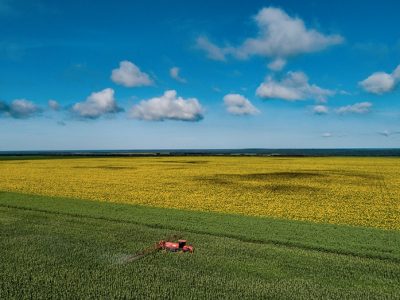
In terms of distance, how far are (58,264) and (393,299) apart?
6577mm

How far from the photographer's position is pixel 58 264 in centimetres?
807

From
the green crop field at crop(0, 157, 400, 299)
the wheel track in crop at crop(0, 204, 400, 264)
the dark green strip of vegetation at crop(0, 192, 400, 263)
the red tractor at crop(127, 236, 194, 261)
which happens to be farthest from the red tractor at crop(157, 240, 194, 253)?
the dark green strip of vegetation at crop(0, 192, 400, 263)

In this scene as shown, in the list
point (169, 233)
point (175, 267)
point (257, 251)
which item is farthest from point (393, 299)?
point (169, 233)

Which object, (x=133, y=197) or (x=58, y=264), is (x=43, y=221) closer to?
(x=58, y=264)

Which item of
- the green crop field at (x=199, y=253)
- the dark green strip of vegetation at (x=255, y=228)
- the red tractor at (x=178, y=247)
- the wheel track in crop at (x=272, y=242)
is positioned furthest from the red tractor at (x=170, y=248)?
the dark green strip of vegetation at (x=255, y=228)

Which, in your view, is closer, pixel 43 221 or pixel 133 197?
pixel 43 221

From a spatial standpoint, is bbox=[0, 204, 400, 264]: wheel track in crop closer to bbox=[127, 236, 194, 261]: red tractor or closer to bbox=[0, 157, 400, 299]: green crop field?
bbox=[0, 157, 400, 299]: green crop field

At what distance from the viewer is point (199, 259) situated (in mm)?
8430

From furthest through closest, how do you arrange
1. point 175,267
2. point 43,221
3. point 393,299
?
point 43,221
point 175,267
point 393,299

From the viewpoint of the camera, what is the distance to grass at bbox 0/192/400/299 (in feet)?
22.2

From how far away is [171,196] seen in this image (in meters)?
20.5

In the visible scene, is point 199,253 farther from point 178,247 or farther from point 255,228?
point 255,228

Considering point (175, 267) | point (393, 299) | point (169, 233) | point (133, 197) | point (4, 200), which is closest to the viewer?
point (393, 299)

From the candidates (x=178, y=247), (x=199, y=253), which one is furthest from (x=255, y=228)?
(x=178, y=247)
